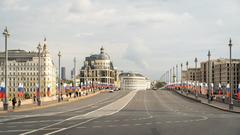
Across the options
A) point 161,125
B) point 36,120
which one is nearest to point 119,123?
point 161,125

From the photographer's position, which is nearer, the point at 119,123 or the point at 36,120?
the point at 119,123

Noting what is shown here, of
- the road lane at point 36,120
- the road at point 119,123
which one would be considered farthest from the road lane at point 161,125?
the road lane at point 36,120

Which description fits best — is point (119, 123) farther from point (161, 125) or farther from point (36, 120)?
point (36, 120)

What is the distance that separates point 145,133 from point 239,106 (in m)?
41.1

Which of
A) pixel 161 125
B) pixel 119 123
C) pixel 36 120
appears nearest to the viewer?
pixel 161 125

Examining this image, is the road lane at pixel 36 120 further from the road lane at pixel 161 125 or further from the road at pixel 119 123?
the road lane at pixel 161 125

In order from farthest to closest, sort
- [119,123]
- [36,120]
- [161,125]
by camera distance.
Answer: [36,120] → [119,123] → [161,125]

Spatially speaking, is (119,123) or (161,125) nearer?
(161,125)

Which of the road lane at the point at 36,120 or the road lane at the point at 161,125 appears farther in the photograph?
the road lane at the point at 36,120

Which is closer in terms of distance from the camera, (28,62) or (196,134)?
(196,134)

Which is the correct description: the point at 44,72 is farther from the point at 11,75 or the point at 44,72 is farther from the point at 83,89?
the point at 83,89

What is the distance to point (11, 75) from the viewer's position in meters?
182

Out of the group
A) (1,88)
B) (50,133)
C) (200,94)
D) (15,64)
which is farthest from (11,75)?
(50,133)

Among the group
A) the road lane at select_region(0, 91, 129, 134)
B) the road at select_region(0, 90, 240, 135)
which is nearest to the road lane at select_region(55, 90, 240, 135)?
the road at select_region(0, 90, 240, 135)
